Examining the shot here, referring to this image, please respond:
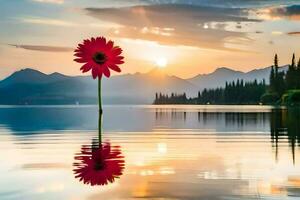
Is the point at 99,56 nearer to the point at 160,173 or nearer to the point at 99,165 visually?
the point at 99,165

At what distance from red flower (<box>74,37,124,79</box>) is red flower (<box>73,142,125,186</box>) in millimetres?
7848

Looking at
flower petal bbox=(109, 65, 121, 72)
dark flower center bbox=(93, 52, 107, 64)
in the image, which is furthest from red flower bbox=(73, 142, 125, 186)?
dark flower center bbox=(93, 52, 107, 64)

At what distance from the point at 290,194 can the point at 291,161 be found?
17.8ft

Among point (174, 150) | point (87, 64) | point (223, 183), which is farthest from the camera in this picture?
point (87, 64)

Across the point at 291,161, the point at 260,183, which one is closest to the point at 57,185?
the point at 260,183

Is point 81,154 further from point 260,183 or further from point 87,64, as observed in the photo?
point 87,64

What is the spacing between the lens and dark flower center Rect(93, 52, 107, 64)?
27.8 meters

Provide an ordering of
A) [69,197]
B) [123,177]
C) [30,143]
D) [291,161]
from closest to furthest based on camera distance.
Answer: [69,197] → [123,177] → [291,161] → [30,143]

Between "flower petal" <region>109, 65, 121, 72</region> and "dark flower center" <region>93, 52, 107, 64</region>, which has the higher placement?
"dark flower center" <region>93, 52, 107, 64</region>

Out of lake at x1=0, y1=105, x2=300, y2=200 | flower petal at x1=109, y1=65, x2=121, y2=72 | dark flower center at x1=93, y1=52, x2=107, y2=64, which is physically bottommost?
lake at x1=0, y1=105, x2=300, y2=200

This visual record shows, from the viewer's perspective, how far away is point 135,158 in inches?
657

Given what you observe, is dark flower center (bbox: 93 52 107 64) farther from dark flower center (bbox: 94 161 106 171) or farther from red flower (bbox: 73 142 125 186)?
dark flower center (bbox: 94 161 106 171)

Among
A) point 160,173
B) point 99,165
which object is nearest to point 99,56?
point 99,165

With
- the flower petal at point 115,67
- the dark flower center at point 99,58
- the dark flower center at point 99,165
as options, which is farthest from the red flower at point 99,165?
the dark flower center at point 99,58
